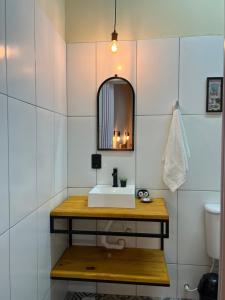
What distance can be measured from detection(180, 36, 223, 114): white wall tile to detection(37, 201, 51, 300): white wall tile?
4.21 feet

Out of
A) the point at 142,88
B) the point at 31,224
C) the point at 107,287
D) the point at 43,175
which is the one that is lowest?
the point at 107,287

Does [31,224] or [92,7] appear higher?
[92,7]

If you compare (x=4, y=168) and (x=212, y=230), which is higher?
(x=4, y=168)

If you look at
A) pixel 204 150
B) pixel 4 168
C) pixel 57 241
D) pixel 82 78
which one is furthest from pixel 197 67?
pixel 57 241

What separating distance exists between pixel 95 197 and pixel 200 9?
64.8 inches

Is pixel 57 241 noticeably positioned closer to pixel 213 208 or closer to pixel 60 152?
pixel 60 152

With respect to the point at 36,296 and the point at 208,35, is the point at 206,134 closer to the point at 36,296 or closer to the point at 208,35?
the point at 208,35

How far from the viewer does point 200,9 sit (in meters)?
1.90

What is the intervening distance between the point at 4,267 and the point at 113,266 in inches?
33.4

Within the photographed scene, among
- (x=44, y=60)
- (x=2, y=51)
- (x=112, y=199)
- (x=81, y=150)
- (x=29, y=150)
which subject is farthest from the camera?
(x=81, y=150)

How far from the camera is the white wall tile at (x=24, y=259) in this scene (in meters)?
1.16

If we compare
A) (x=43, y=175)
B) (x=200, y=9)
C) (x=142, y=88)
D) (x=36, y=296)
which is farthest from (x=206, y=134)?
(x=36, y=296)

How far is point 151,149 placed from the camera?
1.96 meters

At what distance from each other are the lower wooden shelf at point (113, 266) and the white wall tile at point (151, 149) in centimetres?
54
